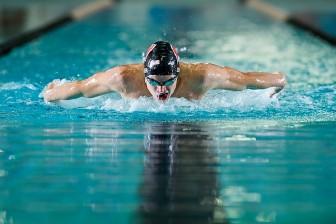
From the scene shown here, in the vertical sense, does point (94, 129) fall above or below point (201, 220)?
above

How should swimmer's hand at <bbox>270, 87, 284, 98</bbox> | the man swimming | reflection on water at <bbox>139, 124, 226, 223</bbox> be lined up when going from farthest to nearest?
swimmer's hand at <bbox>270, 87, 284, 98</bbox> < the man swimming < reflection on water at <bbox>139, 124, 226, 223</bbox>

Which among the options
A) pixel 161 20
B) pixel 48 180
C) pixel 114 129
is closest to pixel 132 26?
pixel 161 20

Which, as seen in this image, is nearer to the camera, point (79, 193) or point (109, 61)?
point (79, 193)

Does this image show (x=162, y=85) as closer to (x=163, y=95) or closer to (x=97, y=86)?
(x=163, y=95)

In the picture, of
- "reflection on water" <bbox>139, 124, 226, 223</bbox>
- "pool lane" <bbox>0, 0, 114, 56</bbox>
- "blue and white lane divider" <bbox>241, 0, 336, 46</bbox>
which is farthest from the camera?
"blue and white lane divider" <bbox>241, 0, 336, 46</bbox>

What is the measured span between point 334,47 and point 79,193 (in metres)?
6.16

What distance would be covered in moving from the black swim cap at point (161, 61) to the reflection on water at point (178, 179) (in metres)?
0.39

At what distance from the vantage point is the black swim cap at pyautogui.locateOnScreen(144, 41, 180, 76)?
182 inches

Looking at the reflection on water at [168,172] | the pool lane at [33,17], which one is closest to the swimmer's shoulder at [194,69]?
the reflection on water at [168,172]

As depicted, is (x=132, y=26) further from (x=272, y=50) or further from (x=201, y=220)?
(x=201, y=220)

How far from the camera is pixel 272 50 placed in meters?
8.66

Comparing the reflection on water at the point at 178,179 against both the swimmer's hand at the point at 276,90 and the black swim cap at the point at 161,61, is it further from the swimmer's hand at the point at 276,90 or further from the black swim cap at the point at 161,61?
the swimmer's hand at the point at 276,90

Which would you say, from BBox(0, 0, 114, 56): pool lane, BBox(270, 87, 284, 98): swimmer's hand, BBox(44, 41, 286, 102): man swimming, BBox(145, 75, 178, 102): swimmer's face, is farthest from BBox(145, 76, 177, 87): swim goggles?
BBox(0, 0, 114, 56): pool lane

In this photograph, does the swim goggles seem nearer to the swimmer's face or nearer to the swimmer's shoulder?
the swimmer's face
